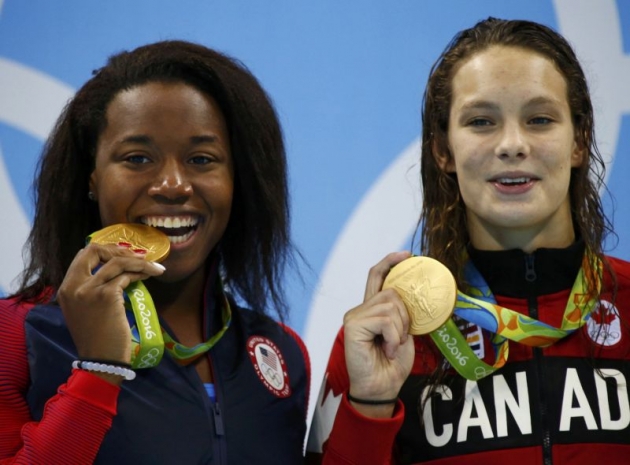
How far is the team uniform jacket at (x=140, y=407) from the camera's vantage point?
5.45ft

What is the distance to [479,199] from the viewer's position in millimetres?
1957

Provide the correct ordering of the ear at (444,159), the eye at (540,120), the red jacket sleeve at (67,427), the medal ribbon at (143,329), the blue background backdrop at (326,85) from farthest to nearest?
the blue background backdrop at (326,85) → the ear at (444,159) → the eye at (540,120) → the medal ribbon at (143,329) → the red jacket sleeve at (67,427)

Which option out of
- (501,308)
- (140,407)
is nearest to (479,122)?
(501,308)

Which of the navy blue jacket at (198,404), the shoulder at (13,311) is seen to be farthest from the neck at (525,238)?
the shoulder at (13,311)

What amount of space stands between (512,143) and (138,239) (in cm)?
68

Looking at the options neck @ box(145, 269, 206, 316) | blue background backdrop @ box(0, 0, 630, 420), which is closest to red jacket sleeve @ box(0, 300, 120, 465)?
neck @ box(145, 269, 206, 316)

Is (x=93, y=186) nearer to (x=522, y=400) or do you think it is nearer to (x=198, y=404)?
(x=198, y=404)

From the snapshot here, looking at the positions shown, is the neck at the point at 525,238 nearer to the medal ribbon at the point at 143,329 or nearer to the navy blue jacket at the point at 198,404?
the navy blue jacket at the point at 198,404

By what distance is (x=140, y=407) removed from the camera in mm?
1825

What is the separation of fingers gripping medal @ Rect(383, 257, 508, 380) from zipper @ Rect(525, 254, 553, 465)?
68mm

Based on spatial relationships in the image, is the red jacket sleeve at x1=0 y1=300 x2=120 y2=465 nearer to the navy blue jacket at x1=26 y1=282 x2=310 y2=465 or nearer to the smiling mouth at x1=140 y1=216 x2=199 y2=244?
the navy blue jacket at x1=26 y1=282 x2=310 y2=465

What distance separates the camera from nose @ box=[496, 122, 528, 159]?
191 cm

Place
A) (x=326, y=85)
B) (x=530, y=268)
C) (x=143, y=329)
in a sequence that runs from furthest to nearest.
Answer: (x=326, y=85), (x=530, y=268), (x=143, y=329)

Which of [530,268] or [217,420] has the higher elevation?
[530,268]
